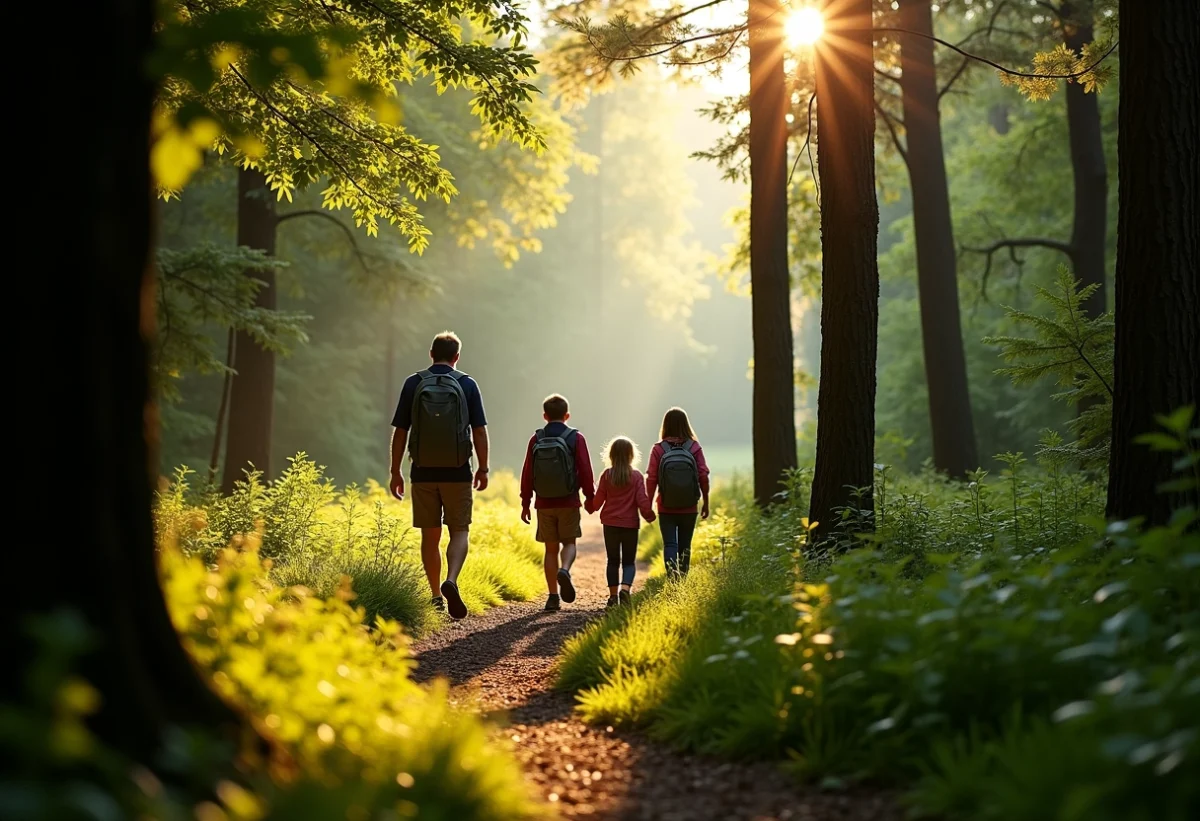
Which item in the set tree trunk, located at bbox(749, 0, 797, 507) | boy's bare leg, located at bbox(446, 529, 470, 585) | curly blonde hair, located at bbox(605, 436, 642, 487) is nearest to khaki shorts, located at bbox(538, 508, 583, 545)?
curly blonde hair, located at bbox(605, 436, 642, 487)

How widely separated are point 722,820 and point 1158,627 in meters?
1.72

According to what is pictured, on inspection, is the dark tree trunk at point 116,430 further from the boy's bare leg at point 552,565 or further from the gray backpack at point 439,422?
the boy's bare leg at point 552,565

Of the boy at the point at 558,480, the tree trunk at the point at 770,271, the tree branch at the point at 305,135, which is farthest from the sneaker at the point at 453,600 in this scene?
the tree trunk at the point at 770,271

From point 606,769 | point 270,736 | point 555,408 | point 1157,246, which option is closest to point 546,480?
point 555,408

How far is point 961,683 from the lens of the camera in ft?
11.5

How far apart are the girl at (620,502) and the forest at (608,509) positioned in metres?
0.03

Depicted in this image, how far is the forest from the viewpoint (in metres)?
2.49

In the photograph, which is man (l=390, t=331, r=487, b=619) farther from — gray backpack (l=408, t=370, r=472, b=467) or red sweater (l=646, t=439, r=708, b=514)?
red sweater (l=646, t=439, r=708, b=514)

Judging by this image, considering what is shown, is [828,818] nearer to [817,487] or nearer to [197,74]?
[197,74]

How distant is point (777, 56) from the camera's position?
35.4ft

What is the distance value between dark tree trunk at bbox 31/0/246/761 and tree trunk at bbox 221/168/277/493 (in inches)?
411

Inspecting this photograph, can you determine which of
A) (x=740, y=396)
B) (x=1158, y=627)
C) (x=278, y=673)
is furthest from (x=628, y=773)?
(x=740, y=396)

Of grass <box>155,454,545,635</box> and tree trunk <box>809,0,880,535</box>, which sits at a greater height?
tree trunk <box>809,0,880,535</box>

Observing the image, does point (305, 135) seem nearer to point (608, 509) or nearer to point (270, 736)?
point (608, 509)
